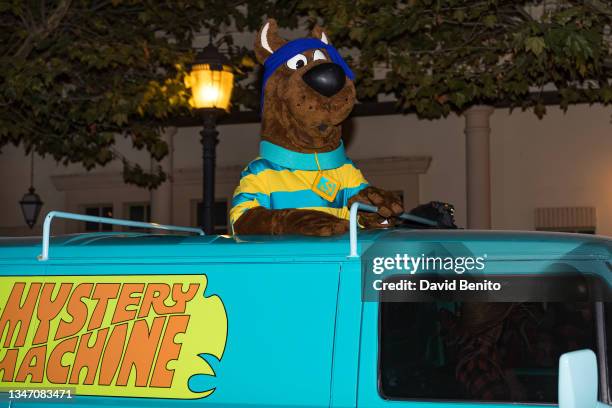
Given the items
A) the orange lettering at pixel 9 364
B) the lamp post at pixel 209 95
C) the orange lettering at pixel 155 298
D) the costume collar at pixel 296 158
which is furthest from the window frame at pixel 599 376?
the lamp post at pixel 209 95

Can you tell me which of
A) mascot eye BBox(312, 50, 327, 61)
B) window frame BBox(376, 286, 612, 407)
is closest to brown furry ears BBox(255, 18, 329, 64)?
mascot eye BBox(312, 50, 327, 61)

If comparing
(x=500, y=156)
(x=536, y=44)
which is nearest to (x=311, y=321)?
(x=536, y=44)

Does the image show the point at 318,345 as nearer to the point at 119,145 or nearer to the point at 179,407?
the point at 179,407

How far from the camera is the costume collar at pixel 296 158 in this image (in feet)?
15.4

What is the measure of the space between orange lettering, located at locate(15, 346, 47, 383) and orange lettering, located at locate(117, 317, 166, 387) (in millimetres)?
339

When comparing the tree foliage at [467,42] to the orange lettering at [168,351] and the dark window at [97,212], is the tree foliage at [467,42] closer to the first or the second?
the orange lettering at [168,351]

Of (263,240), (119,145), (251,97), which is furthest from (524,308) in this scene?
(119,145)

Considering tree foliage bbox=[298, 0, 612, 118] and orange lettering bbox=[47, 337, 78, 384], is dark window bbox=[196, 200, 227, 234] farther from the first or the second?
orange lettering bbox=[47, 337, 78, 384]

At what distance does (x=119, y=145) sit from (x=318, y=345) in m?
13.9

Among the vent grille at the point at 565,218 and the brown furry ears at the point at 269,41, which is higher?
the vent grille at the point at 565,218

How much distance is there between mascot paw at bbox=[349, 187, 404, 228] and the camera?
4.15 metres

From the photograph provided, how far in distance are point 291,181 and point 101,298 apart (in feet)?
4.53

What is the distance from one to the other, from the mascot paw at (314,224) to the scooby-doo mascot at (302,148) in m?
0.17

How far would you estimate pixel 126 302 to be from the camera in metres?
3.48
